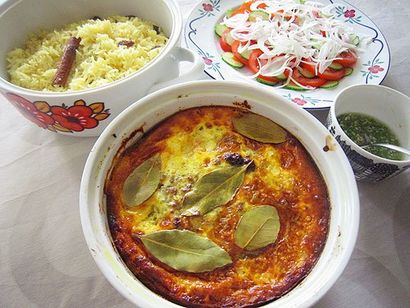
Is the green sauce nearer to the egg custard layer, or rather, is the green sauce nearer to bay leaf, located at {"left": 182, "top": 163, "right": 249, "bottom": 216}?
the egg custard layer

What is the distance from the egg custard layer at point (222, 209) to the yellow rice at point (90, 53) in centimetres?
31

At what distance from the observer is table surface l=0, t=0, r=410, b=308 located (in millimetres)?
969

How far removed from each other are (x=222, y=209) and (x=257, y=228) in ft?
0.30

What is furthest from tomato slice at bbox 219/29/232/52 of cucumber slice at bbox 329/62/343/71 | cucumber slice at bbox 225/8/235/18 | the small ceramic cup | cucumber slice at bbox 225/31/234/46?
the small ceramic cup

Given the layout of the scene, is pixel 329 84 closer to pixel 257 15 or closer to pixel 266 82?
pixel 266 82

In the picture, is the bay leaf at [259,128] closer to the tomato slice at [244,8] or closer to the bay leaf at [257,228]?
the bay leaf at [257,228]

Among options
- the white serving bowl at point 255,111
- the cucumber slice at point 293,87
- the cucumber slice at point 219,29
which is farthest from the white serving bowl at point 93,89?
the cucumber slice at point 293,87

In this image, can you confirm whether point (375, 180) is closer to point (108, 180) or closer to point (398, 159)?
point (398, 159)

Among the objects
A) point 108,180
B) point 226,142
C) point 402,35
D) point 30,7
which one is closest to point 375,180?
point 226,142

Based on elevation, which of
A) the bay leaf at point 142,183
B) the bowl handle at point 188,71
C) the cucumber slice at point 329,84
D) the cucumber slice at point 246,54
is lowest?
the cucumber slice at point 329,84

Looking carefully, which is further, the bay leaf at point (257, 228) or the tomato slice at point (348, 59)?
the tomato slice at point (348, 59)

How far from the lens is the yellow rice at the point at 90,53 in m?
1.15

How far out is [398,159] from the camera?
1.10 meters

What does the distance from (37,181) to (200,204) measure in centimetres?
58
